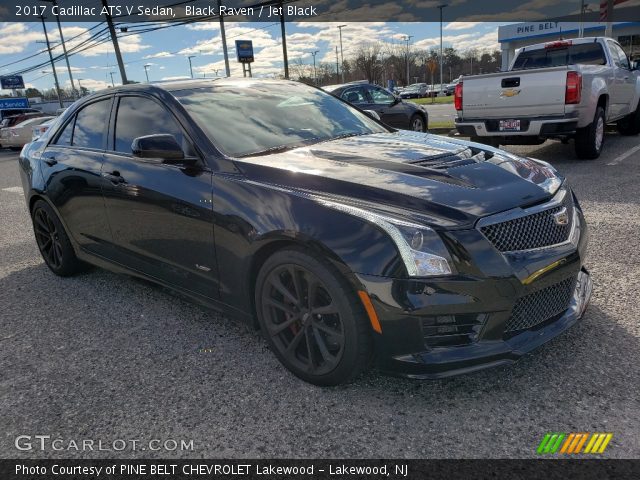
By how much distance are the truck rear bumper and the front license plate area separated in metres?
0.03

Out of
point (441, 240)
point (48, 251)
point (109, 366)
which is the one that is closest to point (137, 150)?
point (109, 366)

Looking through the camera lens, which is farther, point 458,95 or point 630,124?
point 630,124

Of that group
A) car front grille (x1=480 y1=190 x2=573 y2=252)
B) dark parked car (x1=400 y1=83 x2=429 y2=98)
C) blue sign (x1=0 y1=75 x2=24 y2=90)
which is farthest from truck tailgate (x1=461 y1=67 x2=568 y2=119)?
blue sign (x1=0 y1=75 x2=24 y2=90)

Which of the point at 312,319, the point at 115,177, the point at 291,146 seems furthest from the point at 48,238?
the point at 312,319

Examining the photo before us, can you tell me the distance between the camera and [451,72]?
93.1 m

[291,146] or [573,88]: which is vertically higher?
[291,146]

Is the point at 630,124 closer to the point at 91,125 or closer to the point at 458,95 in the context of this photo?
the point at 458,95

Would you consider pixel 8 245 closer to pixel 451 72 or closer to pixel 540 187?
pixel 540 187

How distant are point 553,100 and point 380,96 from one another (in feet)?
19.1

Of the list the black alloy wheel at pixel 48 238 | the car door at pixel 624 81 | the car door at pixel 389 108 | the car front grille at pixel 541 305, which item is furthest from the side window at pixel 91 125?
the car door at pixel 389 108

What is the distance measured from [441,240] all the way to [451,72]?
9850 cm

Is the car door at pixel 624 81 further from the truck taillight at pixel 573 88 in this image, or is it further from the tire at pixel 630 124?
the truck taillight at pixel 573 88

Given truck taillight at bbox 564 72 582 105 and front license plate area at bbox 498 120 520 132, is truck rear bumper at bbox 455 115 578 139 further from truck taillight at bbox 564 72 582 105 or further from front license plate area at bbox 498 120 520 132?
truck taillight at bbox 564 72 582 105

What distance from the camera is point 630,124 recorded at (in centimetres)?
1111
